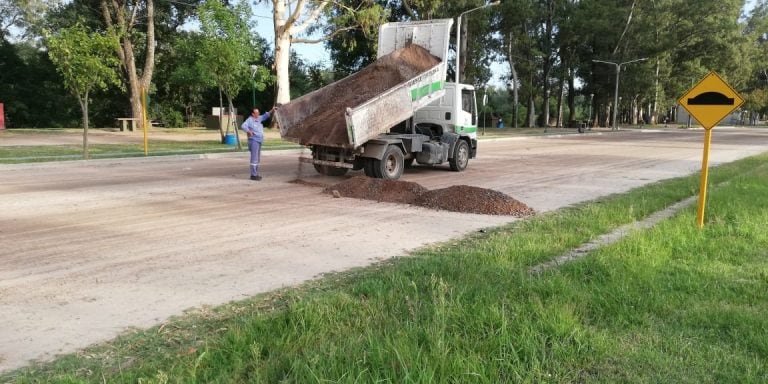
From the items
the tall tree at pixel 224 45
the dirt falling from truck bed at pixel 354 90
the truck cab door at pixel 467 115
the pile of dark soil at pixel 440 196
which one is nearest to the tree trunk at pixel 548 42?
the tall tree at pixel 224 45

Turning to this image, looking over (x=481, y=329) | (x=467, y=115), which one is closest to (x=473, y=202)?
(x=481, y=329)

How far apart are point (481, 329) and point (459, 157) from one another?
524 inches

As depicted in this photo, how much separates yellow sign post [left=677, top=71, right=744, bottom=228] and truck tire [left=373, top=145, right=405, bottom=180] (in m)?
7.12

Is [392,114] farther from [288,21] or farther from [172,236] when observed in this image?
[288,21]

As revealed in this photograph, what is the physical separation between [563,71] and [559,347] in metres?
67.6

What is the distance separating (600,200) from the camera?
11.6 meters

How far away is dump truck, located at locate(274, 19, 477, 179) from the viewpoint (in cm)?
1349

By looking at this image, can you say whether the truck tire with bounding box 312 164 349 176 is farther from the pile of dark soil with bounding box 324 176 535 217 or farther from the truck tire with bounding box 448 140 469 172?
the truck tire with bounding box 448 140 469 172

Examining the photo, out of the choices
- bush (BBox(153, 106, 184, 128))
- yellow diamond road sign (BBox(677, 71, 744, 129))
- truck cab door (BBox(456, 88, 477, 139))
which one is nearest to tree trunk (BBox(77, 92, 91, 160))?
truck cab door (BBox(456, 88, 477, 139))

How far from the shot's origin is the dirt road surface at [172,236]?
16.4ft

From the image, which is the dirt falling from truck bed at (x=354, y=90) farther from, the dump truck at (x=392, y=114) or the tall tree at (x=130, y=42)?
the tall tree at (x=130, y=42)

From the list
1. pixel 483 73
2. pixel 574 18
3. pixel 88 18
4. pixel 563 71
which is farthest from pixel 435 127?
pixel 563 71

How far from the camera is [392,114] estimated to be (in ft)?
45.3

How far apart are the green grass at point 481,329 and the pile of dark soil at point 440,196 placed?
368 cm
